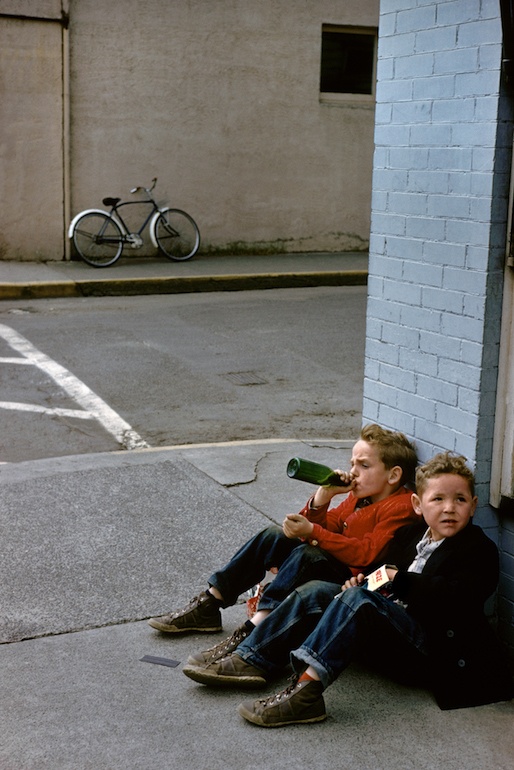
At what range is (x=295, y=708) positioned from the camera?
3.54m

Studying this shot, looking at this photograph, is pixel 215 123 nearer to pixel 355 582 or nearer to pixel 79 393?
pixel 79 393

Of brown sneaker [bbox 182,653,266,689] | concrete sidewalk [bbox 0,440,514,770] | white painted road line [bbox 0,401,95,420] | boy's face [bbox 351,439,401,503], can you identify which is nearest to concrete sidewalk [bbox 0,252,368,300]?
white painted road line [bbox 0,401,95,420]

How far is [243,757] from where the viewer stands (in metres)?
3.38

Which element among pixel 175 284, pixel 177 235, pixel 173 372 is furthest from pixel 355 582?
pixel 177 235

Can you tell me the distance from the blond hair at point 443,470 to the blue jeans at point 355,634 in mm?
451

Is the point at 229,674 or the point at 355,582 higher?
the point at 355,582

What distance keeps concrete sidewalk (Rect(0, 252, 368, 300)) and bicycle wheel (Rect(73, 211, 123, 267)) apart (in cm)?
18

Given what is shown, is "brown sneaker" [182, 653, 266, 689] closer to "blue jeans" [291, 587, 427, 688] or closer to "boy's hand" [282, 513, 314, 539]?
"blue jeans" [291, 587, 427, 688]

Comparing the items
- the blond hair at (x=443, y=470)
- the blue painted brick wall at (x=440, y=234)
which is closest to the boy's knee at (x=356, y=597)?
the blond hair at (x=443, y=470)

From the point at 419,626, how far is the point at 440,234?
1.49 metres

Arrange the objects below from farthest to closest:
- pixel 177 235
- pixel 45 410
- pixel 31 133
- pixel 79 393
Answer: pixel 177 235, pixel 31 133, pixel 79 393, pixel 45 410

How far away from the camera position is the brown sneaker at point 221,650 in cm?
388

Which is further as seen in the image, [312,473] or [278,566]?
[278,566]

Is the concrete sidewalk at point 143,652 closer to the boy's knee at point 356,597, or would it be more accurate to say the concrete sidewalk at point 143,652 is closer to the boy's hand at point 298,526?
the boy's knee at point 356,597
